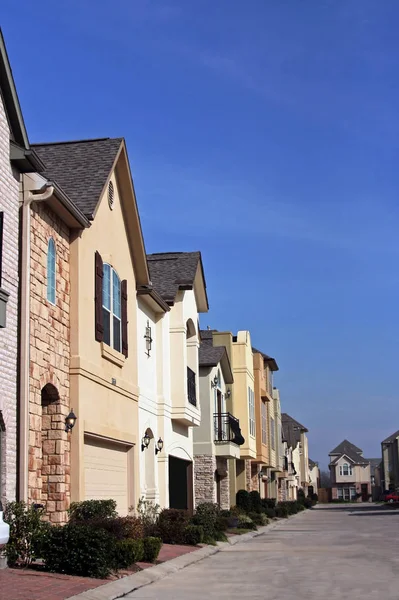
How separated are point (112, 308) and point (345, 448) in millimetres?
122820

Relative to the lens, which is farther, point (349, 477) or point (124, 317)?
point (349, 477)

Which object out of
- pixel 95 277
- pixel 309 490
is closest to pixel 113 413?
pixel 95 277

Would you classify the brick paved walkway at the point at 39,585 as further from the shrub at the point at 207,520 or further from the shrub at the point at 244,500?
the shrub at the point at 244,500

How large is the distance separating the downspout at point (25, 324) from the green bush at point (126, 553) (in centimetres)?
183

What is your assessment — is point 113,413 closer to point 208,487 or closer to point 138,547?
point 138,547

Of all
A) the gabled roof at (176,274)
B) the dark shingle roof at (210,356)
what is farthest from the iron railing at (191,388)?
the dark shingle roof at (210,356)

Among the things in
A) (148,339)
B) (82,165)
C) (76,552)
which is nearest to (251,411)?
(148,339)

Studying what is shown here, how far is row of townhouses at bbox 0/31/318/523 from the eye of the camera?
47.4ft

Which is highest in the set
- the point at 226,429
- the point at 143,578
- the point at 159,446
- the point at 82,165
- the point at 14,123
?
the point at 82,165

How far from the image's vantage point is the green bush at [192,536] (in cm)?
2203

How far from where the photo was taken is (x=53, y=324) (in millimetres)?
16078

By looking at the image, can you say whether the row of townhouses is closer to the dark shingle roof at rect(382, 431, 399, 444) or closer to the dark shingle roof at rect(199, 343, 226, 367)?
the dark shingle roof at rect(199, 343, 226, 367)

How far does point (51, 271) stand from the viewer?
1625 cm

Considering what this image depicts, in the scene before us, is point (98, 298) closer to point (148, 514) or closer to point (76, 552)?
point (76, 552)
